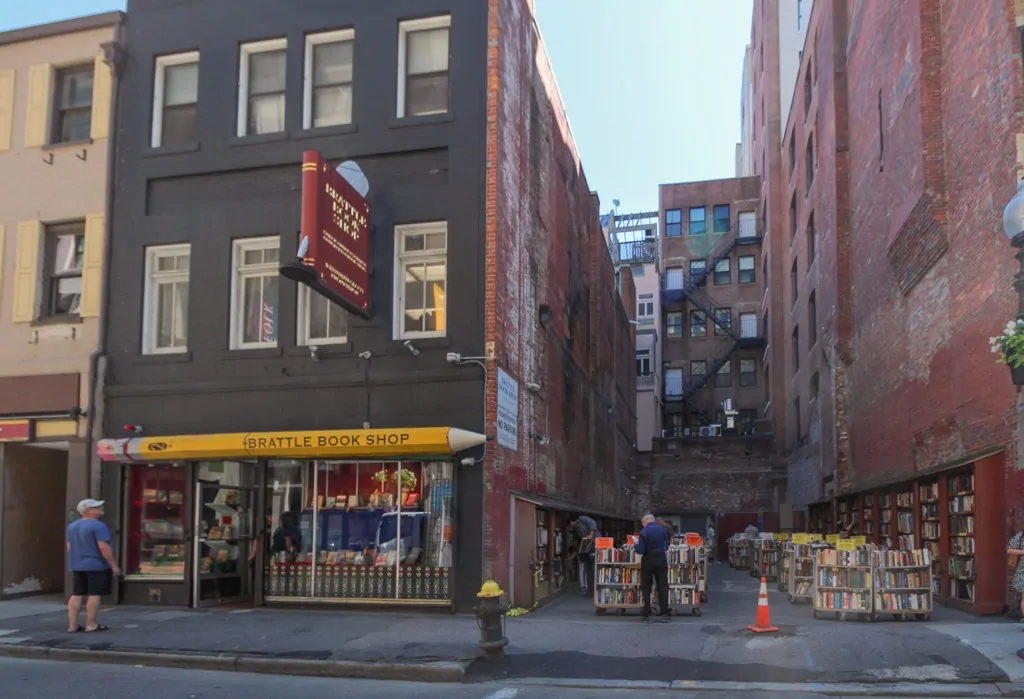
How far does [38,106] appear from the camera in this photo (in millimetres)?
18109

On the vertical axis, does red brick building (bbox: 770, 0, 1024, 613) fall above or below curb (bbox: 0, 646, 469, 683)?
above

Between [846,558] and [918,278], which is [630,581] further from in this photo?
[918,278]

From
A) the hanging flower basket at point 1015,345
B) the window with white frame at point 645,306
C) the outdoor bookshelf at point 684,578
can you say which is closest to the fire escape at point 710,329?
the window with white frame at point 645,306

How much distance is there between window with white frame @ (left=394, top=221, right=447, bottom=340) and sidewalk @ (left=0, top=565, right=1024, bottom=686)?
443 centimetres

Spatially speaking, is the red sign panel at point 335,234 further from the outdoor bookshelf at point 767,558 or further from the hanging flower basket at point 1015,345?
the outdoor bookshelf at point 767,558

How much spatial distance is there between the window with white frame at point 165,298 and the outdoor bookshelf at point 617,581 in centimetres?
793

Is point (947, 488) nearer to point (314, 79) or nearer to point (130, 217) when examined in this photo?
point (314, 79)

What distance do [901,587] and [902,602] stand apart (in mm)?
216

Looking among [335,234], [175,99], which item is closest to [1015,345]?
[335,234]

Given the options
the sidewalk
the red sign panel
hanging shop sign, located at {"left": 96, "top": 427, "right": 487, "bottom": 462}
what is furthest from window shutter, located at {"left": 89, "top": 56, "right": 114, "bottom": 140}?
the sidewalk

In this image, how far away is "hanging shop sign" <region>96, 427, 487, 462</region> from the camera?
47.3ft

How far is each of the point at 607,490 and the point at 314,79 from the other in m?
19.5

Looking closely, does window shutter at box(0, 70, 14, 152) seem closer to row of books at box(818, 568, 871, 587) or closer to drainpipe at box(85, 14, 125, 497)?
drainpipe at box(85, 14, 125, 497)

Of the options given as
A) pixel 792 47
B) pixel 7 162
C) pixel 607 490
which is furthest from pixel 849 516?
pixel 792 47
